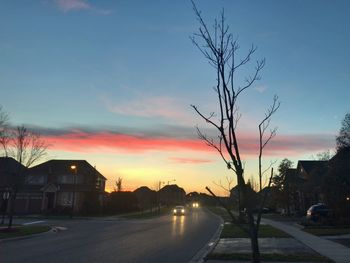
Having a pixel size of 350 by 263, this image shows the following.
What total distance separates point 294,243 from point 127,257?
26.4 ft

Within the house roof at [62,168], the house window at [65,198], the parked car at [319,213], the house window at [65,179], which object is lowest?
the parked car at [319,213]

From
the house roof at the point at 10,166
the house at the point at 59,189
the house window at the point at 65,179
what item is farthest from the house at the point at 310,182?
the house window at the point at 65,179

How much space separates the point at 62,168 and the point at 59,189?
4.59 m

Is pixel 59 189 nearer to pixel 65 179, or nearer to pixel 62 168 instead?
pixel 65 179

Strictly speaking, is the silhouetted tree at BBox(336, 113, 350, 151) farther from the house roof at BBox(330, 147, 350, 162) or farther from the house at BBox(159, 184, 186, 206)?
the house at BBox(159, 184, 186, 206)

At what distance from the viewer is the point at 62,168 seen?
72.1 metres

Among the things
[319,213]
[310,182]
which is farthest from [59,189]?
[319,213]

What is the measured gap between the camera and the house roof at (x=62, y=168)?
7100 cm

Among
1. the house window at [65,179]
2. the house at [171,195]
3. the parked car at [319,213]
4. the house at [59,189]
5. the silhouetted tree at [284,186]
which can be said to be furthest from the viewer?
the house at [171,195]

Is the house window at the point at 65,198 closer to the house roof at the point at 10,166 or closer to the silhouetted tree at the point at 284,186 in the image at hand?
the house roof at the point at 10,166

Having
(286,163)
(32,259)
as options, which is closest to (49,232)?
(32,259)

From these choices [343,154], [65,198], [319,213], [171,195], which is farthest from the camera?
[171,195]

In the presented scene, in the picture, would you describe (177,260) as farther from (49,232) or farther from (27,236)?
(49,232)

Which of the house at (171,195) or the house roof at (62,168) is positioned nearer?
the house roof at (62,168)
